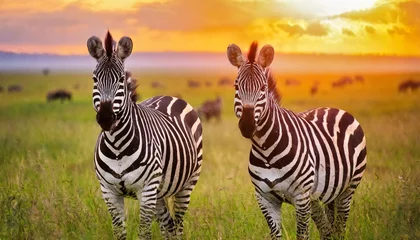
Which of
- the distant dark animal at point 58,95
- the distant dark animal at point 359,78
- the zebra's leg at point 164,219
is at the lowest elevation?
the zebra's leg at point 164,219

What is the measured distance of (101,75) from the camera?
5.53 metres

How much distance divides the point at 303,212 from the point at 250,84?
A: 1410mm

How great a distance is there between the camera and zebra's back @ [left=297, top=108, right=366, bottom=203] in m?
6.15

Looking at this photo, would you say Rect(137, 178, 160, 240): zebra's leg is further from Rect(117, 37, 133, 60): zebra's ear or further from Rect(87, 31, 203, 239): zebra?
Rect(117, 37, 133, 60): zebra's ear

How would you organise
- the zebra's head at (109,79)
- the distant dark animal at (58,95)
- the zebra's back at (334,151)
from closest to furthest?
the zebra's head at (109,79)
the zebra's back at (334,151)
the distant dark animal at (58,95)

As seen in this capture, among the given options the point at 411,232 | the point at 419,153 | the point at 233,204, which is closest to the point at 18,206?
the point at 233,204

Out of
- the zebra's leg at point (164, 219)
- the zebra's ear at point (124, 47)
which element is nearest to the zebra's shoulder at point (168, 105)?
the zebra's leg at point (164, 219)

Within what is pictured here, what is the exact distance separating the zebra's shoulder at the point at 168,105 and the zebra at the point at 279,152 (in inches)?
63.9

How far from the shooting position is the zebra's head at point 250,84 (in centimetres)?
540

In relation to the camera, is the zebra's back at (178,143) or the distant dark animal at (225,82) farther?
the distant dark animal at (225,82)

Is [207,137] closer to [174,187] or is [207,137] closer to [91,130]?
[91,130]

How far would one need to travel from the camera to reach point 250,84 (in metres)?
5.49

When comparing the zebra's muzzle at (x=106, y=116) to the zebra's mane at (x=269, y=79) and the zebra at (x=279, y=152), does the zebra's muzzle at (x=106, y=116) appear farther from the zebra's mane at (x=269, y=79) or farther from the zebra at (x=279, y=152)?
the zebra's mane at (x=269, y=79)

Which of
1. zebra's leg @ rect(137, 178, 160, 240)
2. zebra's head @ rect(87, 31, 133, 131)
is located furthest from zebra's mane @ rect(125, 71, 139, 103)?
zebra's leg @ rect(137, 178, 160, 240)
